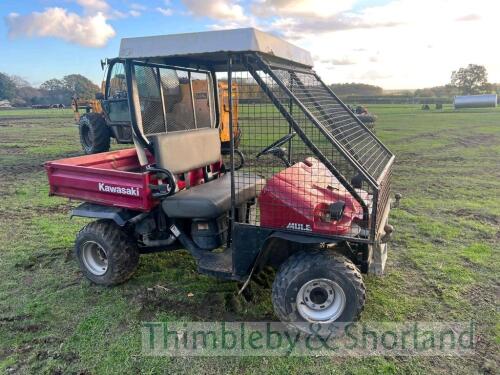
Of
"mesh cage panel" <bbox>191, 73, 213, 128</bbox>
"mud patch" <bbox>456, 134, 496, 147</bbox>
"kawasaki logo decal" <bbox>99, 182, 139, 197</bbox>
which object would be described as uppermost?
"mesh cage panel" <bbox>191, 73, 213, 128</bbox>

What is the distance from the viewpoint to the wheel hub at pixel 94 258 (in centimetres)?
407

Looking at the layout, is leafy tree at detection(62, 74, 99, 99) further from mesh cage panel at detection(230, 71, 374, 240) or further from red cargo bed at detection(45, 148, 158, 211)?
mesh cage panel at detection(230, 71, 374, 240)

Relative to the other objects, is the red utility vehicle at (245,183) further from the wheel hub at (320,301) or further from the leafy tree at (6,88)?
the leafy tree at (6,88)

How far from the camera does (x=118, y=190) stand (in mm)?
3721

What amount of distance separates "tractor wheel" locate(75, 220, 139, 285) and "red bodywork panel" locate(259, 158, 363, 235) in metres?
1.52

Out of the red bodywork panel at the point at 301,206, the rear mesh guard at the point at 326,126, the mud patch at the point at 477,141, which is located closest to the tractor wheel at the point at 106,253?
the red bodywork panel at the point at 301,206

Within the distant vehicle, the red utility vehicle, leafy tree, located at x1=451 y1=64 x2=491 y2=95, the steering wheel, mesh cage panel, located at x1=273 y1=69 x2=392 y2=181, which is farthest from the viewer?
leafy tree, located at x1=451 y1=64 x2=491 y2=95

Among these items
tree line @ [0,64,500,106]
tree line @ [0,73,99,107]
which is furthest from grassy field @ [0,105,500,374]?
tree line @ [0,73,99,107]

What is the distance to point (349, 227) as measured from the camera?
3064 mm

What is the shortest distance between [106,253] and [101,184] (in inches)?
26.1

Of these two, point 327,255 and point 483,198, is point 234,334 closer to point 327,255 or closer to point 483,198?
point 327,255

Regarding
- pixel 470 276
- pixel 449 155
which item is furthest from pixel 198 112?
pixel 449 155

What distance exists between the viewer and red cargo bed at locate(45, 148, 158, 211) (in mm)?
3613

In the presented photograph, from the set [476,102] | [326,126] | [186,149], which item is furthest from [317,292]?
[476,102]
